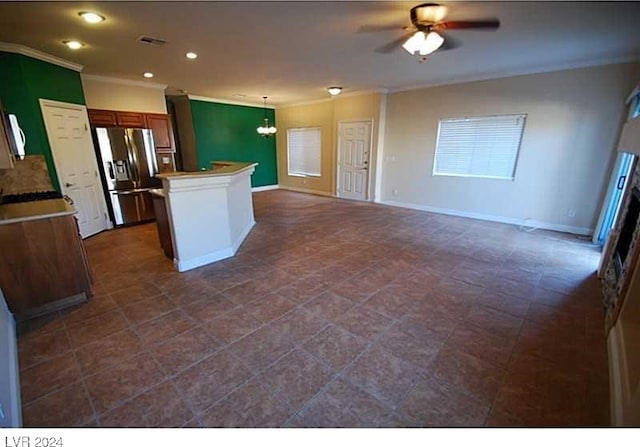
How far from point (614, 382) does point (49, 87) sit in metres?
6.55

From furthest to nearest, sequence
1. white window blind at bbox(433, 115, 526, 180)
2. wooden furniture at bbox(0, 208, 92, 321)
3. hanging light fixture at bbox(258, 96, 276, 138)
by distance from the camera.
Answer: hanging light fixture at bbox(258, 96, 276, 138), white window blind at bbox(433, 115, 526, 180), wooden furniture at bbox(0, 208, 92, 321)

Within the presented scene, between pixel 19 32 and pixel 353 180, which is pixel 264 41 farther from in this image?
pixel 353 180

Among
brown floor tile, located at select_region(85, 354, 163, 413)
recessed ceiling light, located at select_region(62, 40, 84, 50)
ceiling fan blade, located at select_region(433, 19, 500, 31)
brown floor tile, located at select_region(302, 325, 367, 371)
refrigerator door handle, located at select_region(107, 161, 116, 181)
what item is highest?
recessed ceiling light, located at select_region(62, 40, 84, 50)

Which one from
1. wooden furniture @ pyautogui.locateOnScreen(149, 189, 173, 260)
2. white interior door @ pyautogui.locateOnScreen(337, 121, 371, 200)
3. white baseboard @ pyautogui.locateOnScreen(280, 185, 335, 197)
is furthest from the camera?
white baseboard @ pyautogui.locateOnScreen(280, 185, 335, 197)

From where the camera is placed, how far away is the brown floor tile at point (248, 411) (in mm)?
1517

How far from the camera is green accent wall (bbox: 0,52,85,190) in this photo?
336cm

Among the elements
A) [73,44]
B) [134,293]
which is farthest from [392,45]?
[134,293]

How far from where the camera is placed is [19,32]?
293 centimetres

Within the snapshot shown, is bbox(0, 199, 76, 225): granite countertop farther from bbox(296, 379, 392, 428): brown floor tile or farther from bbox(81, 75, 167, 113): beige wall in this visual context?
bbox(81, 75, 167, 113): beige wall

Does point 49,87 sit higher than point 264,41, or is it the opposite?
point 264,41

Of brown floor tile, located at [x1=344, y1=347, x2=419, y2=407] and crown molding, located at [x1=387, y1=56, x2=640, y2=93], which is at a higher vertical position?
crown molding, located at [x1=387, y1=56, x2=640, y2=93]

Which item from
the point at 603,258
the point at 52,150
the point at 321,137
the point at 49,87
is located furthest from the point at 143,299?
the point at 321,137

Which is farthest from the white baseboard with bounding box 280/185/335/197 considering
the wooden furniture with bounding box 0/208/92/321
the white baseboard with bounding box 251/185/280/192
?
the wooden furniture with bounding box 0/208/92/321

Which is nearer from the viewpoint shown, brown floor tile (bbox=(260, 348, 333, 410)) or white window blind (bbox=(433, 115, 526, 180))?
brown floor tile (bbox=(260, 348, 333, 410))
